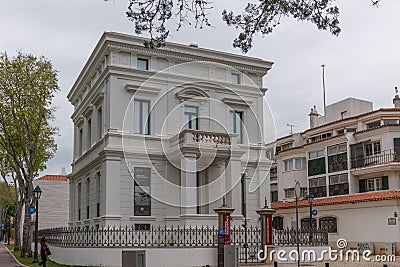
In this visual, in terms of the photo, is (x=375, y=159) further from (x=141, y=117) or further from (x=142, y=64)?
(x=142, y=64)

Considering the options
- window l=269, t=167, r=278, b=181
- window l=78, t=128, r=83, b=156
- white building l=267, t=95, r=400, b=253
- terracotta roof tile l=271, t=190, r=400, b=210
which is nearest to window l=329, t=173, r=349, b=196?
white building l=267, t=95, r=400, b=253

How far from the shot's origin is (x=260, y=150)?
3002 centimetres

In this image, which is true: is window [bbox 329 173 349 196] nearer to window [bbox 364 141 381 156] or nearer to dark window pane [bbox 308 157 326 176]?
dark window pane [bbox 308 157 326 176]

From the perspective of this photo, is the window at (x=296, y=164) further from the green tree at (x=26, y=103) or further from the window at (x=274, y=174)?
the green tree at (x=26, y=103)

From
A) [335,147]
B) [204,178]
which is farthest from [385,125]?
[204,178]

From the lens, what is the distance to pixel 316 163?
4284 centimetres

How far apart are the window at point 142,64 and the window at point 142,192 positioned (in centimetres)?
500

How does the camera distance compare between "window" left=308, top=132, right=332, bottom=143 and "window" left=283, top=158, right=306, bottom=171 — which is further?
"window" left=283, top=158, right=306, bottom=171

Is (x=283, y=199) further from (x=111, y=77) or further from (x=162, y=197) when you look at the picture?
(x=111, y=77)

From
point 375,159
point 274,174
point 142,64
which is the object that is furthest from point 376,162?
point 142,64

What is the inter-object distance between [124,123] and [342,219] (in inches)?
706

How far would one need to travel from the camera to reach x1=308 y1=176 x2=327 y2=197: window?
41969mm

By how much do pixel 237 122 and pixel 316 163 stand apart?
1507 centimetres

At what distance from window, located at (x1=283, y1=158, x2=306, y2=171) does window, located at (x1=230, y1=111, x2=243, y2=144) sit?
16.4m
